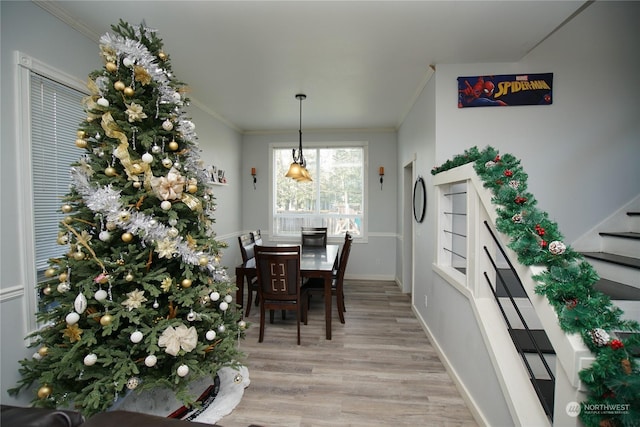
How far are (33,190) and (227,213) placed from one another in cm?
308

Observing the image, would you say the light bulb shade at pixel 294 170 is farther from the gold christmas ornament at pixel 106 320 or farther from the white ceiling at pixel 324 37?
the gold christmas ornament at pixel 106 320

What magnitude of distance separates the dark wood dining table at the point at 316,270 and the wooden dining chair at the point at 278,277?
0.69 feet

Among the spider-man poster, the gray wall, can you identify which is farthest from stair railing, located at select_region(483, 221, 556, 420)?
the spider-man poster

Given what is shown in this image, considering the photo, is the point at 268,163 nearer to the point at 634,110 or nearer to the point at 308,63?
the point at 308,63

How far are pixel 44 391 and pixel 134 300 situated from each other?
643 millimetres

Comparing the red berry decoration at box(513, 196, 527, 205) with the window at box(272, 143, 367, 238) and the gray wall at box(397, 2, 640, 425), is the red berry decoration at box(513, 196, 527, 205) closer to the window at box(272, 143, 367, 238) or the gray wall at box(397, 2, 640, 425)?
the gray wall at box(397, 2, 640, 425)

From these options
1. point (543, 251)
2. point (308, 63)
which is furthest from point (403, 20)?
point (543, 251)

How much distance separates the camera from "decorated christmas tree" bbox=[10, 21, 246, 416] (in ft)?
4.99

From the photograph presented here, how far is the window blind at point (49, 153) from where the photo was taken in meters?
1.81

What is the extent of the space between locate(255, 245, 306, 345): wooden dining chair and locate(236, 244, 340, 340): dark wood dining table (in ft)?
0.69

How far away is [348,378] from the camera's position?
89.0 inches

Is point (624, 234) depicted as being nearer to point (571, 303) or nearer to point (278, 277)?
point (571, 303)

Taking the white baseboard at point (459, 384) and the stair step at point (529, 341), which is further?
the white baseboard at point (459, 384)

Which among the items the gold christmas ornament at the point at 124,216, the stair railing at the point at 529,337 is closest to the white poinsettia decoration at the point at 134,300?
the gold christmas ornament at the point at 124,216
